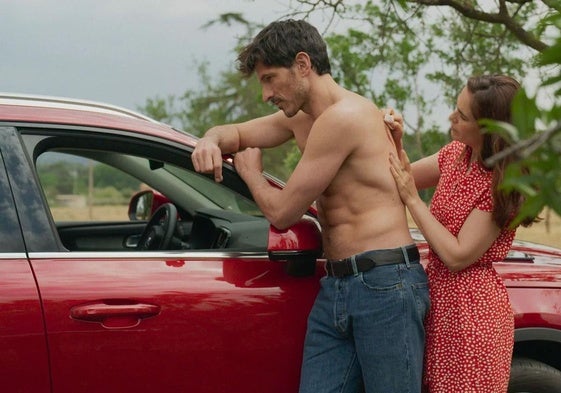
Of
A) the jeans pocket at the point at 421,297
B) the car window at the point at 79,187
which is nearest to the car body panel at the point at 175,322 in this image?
the jeans pocket at the point at 421,297

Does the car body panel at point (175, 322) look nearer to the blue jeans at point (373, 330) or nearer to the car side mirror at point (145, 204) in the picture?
the blue jeans at point (373, 330)

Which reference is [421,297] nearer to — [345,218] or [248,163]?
[345,218]

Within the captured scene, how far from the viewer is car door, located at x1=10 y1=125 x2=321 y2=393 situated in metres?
2.85

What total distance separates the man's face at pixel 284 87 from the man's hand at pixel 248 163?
230 millimetres

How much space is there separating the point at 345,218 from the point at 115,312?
31.4 inches

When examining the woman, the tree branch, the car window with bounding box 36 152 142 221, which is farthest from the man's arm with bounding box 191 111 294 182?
the car window with bounding box 36 152 142 221

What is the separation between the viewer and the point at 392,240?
2.99 meters

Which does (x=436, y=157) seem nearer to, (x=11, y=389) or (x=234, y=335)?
(x=234, y=335)

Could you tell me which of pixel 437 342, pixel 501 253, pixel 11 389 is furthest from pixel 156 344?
pixel 501 253

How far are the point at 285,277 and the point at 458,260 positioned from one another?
605 mm

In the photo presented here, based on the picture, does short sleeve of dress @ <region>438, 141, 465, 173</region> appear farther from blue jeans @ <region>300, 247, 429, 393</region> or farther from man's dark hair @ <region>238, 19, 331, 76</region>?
man's dark hair @ <region>238, 19, 331, 76</region>

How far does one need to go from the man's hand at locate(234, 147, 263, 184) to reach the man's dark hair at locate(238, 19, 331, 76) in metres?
0.29

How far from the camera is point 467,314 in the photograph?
3.02m

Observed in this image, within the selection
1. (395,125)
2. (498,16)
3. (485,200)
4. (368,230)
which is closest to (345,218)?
(368,230)
